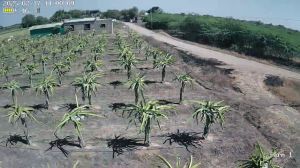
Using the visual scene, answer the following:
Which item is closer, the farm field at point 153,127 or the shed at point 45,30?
the farm field at point 153,127

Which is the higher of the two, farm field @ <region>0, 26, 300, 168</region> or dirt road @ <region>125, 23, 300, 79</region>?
dirt road @ <region>125, 23, 300, 79</region>

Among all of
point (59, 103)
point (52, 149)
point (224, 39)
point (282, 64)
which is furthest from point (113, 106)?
point (224, 39)

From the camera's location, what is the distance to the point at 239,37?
77.8m

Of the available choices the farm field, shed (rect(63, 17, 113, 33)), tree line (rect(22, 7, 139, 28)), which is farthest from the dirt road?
tree line (rect(22, 7, 139, 28))

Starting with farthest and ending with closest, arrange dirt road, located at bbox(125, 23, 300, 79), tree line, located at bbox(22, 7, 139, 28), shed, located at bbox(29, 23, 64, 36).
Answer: tree line, located at bbox(22, 7, 139, 28) < shed, located at bbox(29, 23, 64, 36) < dirt road, located at bbox(125, 23, 300, 79)

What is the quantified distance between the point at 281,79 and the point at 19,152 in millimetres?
36372

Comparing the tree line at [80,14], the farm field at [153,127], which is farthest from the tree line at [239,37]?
the tree line at [80,14]

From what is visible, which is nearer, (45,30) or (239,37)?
(239,37)

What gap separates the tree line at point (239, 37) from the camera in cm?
6731

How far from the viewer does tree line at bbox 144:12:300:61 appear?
67.3 meters

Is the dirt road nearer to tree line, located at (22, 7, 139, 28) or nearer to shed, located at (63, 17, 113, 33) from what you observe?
shed, located at (63, 17, 113, 33)

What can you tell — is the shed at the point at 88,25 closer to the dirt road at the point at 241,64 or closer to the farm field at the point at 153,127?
the dirt road at the point at 241,64

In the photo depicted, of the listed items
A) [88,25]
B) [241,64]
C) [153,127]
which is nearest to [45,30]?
[88,25]

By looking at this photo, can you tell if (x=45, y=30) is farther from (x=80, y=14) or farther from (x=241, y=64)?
(x=241, y=64)
